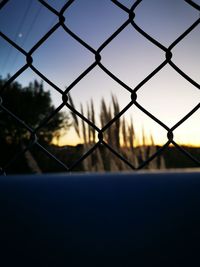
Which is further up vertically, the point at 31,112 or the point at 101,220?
the point at 31,112

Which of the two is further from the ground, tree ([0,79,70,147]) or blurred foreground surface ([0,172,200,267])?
tree ([0,79,70,147])

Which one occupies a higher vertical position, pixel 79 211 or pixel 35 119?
pixel 35 119

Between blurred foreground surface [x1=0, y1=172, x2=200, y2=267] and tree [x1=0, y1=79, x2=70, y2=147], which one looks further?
tree [x1=0, y1=79, x2=70, y2=147]

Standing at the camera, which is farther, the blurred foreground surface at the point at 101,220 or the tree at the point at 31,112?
the tree at the point at 31,112

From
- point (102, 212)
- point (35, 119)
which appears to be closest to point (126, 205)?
point (102, 212)

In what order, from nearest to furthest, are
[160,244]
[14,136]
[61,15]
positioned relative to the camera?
[160,244], [61,15], [14,136]

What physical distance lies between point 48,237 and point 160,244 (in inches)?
3.1

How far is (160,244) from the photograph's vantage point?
0.85 ft

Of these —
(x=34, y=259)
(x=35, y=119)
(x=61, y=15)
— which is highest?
(x=35, y=119)

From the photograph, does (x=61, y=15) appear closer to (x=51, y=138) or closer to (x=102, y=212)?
(x=102, y=212)

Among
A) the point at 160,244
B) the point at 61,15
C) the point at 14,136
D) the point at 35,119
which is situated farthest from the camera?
the point at 35,119

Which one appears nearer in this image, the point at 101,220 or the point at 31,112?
the point at 101,220

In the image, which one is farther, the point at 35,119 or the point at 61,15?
the point at 35,119

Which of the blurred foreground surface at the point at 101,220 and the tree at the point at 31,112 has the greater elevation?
the tree at the point at 31,112
